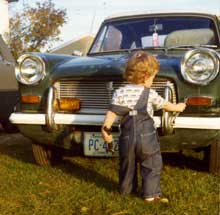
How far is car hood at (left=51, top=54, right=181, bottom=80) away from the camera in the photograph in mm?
3966

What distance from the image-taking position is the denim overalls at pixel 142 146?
3488 mm

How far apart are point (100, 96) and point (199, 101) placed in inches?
33.7

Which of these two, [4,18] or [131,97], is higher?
[4,18]

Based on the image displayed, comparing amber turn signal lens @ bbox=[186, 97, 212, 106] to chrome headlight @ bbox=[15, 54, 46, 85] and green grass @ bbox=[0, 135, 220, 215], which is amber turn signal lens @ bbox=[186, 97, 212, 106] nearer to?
green grass @ bbox=[0, 135, 220, 215]

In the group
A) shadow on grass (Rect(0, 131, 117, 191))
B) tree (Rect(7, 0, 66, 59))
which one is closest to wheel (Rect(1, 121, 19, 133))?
shadow on grass (Rect(0, 131, 117, 191))

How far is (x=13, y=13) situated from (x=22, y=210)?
2146 centimetres

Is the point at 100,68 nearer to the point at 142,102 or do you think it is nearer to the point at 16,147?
the point at 142,102

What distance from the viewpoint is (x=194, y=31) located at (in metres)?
5.12

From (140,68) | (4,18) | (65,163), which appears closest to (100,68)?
(140,68)

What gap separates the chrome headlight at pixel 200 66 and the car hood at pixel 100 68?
0.30 feet

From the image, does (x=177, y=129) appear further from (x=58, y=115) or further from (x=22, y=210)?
(x=22, y=210)

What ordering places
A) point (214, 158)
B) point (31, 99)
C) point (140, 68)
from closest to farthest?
1. point (140, 68)
2. point (214, 158)
3. point (31, 99)

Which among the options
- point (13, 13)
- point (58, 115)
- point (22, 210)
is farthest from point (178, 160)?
point (13, 13)

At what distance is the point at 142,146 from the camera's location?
349 cm
